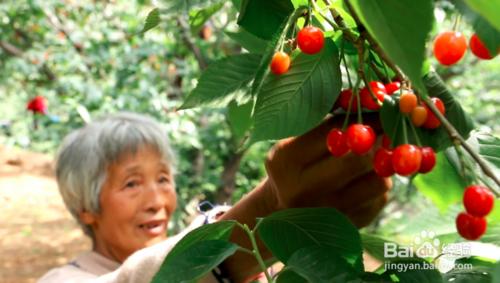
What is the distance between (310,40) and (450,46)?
0.15m

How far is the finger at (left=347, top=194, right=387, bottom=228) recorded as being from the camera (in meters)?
0.97

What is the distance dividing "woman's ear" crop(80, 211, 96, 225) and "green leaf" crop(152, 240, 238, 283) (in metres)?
1.59

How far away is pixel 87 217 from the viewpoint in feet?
7.58

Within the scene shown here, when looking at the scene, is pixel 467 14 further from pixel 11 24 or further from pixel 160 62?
pixel 11 24

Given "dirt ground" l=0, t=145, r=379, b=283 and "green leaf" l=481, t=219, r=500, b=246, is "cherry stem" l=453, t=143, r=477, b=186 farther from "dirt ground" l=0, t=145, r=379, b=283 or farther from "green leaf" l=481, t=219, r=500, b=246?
"dirt ground" l=0, t=145, r=379, b=283

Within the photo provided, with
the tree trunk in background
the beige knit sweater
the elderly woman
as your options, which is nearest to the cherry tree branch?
the beige knit sweater

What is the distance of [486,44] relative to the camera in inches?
25.3

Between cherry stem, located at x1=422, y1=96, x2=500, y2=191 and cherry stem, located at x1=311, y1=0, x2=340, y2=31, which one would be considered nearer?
cherry stem, located at x1=422, y1=96, x2=500, y2=191

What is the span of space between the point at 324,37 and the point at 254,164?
4.53 meters

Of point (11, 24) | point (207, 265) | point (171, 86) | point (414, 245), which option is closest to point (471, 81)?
point (171, 86)

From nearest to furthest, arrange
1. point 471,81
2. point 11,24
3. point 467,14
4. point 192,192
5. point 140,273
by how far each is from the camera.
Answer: point 467,14
point 140,273
point 192,192
point 471,81
point 11,24

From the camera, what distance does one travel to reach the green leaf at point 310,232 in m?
0.78

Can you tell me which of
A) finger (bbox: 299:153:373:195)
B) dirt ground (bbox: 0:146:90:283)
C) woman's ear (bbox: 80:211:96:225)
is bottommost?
dirt ground (bbox: 0:146:90:283)

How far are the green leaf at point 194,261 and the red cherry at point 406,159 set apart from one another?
0.72ft
